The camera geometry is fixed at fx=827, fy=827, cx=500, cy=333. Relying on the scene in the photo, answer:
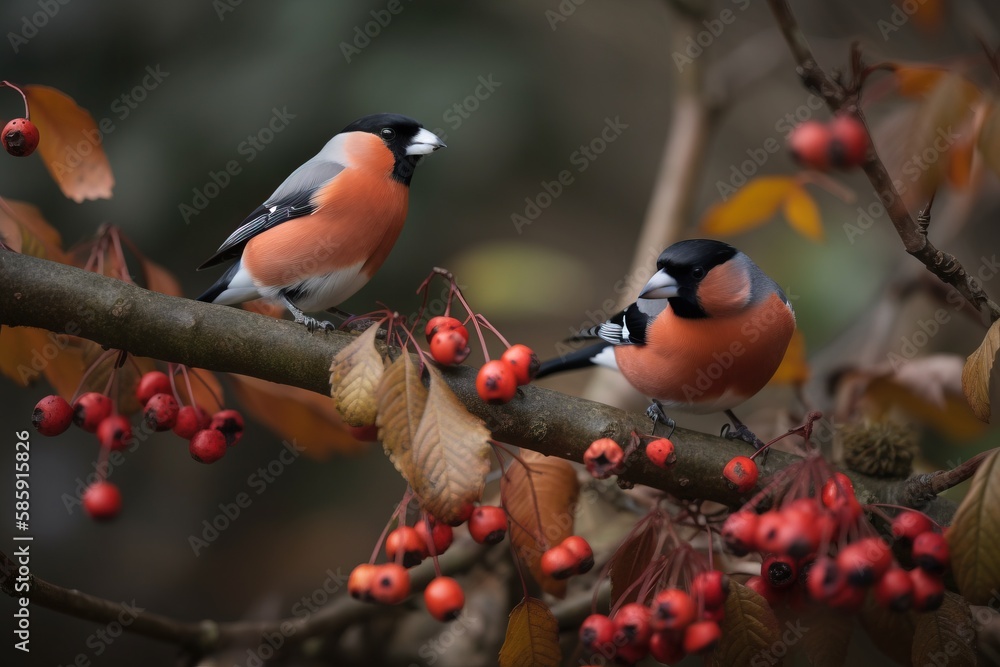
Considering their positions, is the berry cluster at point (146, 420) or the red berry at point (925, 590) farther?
the berry cluster at point (146, 420)

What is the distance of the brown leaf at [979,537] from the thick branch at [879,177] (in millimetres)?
326

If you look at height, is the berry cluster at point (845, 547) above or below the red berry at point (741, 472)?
above

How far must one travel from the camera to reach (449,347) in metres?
1.26

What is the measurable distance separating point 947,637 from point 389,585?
0.83 meters

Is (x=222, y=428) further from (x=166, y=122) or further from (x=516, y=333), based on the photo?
(x=516, y=333)

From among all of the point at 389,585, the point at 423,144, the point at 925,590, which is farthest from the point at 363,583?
the point at 423,144

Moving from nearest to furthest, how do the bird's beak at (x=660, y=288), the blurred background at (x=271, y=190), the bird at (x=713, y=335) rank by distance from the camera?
the bird's beak at (x=660, y=288), the bird at (x=713, y=335), the blurred background at (x=271, y=190)

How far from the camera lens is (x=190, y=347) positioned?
4.35 feet

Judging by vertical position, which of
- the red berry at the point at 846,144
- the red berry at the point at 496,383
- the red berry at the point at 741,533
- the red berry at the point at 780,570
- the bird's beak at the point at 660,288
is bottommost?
the red berry at the point at 780,570

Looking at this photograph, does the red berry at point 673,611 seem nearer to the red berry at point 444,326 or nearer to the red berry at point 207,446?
the red berry at point 444,326

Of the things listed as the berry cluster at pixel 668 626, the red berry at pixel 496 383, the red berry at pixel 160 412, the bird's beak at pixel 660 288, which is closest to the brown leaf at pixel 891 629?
the berry cluster at pixel 668 626

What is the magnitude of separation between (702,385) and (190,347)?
3.38 ft

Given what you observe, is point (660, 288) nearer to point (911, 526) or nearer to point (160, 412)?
point (911, 526)

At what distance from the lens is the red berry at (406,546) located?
3.88ft
